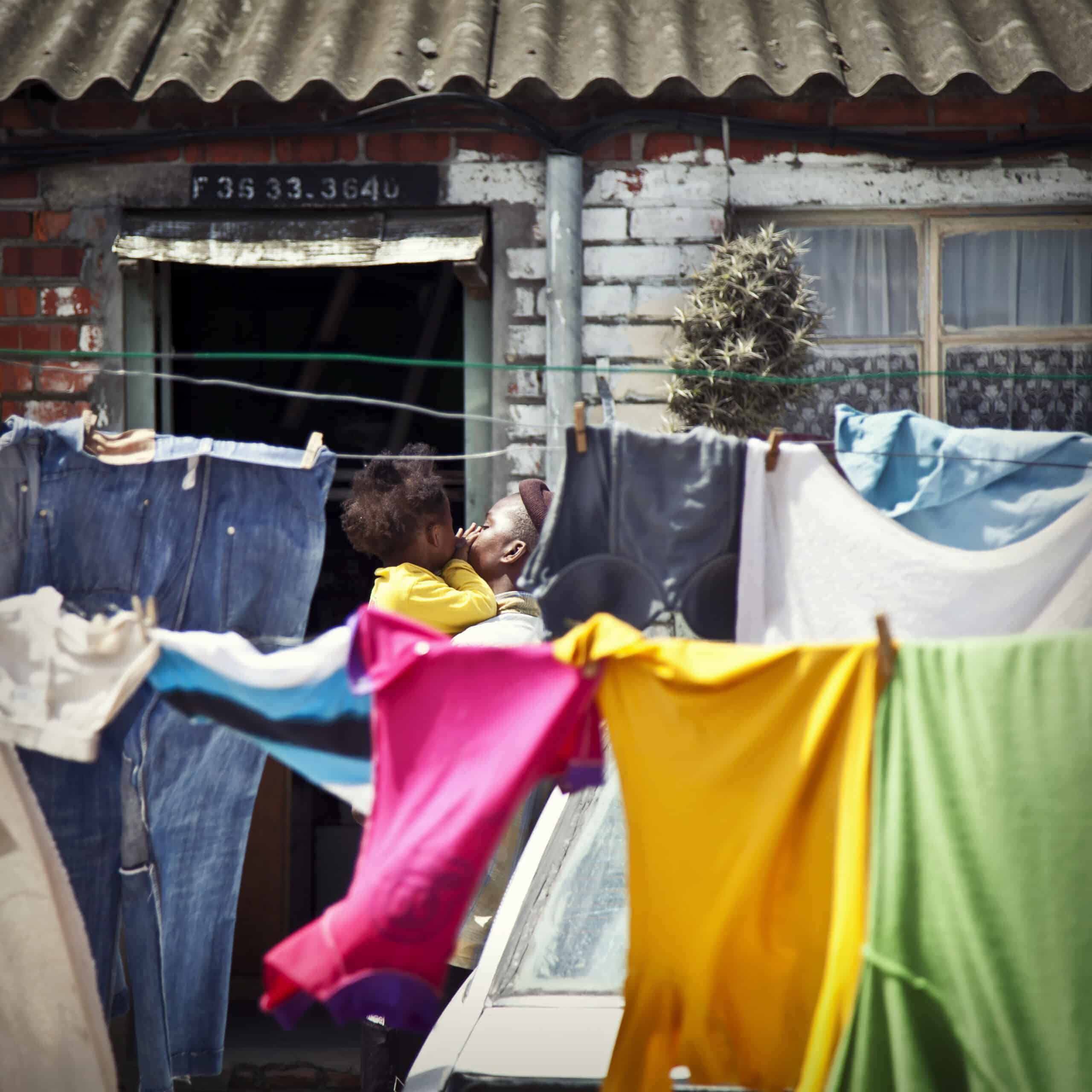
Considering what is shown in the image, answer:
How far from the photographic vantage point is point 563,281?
452cm

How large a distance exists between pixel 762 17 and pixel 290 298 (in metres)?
2.62

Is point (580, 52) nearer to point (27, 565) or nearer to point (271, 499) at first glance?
point (271, 499)

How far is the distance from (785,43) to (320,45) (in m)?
1.70

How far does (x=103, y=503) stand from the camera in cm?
298

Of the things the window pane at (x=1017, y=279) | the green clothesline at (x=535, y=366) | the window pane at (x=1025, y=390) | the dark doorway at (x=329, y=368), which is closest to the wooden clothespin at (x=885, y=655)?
the green clothesline at (x=535, y=366)

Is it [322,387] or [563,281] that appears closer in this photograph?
[563,281]

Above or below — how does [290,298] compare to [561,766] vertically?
above

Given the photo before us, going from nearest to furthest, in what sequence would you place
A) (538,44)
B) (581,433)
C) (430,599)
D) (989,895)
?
(989,895) → (581,433) → (430,599) → (538,44)

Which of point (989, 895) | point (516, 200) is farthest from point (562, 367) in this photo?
point (989, 895)

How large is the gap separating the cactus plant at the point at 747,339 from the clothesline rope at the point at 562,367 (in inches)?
1.7

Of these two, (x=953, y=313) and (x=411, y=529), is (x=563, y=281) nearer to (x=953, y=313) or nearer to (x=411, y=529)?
(x=411, y=529)

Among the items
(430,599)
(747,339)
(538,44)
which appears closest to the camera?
(430,599)

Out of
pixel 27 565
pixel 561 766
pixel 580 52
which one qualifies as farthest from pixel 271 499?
pixel 580 52

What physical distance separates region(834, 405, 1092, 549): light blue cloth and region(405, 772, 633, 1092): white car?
1049mm
